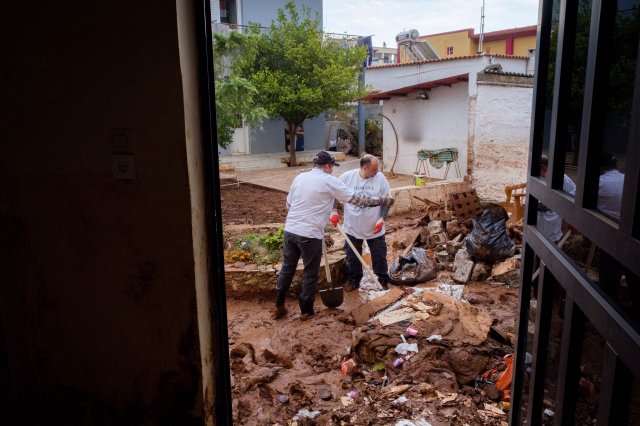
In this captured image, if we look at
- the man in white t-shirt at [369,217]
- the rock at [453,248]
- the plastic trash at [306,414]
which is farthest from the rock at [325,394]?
the rock at [453,248]

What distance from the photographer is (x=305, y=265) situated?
5723mm

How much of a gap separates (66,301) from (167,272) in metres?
0.52

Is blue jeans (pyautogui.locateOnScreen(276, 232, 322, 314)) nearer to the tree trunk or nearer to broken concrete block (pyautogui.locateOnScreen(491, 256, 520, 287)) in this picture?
broken concrete block (pyautogui.locateOnScreen(491, 256, 520, 287))

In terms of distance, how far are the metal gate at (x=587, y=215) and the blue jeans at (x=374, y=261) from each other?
14.4 ft

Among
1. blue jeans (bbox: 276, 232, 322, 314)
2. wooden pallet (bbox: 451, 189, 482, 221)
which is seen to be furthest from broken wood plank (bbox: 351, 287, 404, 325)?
wooden pallet (bbox: 451, 189, 482, 221)

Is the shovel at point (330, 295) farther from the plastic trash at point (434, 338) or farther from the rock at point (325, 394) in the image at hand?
the rock at point (325, 394)

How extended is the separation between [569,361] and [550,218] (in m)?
0.59

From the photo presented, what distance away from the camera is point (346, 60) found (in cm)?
1902

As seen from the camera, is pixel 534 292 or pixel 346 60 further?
pixel 346 60

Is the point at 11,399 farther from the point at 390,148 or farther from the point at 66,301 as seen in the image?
the point at 390,148

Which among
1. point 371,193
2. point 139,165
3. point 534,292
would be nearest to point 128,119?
point 139,165

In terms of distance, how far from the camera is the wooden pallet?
897cm

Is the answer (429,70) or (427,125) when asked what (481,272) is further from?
(429,70)

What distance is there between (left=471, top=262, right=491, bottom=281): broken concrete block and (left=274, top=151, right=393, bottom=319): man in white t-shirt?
242cm
